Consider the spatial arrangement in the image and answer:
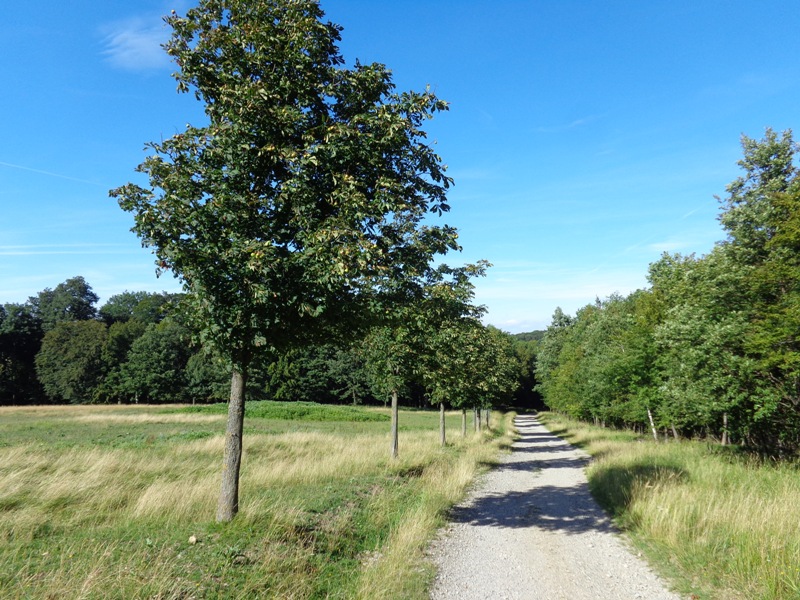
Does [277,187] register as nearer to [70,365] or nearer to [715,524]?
[715,524]

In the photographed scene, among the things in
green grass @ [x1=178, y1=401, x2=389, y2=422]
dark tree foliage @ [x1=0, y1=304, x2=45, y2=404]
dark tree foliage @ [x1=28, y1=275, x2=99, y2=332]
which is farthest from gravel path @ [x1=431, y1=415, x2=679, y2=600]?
dark tree foliage @ [x1=28, y1=275, x2=99, y2=332]

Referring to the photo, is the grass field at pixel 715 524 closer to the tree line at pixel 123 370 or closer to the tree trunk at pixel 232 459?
the tree trunk at pixel 232 459

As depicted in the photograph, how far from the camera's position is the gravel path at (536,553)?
607 cm

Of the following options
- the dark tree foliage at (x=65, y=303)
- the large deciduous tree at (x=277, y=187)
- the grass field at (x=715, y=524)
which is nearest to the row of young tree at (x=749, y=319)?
the grass field at (x=715, y=524)

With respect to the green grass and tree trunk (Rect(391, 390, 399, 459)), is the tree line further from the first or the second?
tree trunk (Rect(391, 390, 399, 459))

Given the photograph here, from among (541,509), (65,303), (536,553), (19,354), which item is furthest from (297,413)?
(65,303)

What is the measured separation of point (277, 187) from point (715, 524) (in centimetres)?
932

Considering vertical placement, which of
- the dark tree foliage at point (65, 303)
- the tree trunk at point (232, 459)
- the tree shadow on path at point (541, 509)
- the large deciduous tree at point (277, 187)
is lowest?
the tree shadow on path at point (541, 509)

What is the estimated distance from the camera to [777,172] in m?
21.7

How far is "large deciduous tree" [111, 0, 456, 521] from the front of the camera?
19.6ft

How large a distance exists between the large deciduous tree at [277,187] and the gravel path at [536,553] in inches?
147

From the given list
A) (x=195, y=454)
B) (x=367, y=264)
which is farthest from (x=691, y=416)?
(x=195, y=454)

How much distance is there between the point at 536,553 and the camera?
7551 mm

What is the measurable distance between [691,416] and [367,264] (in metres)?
18.0
